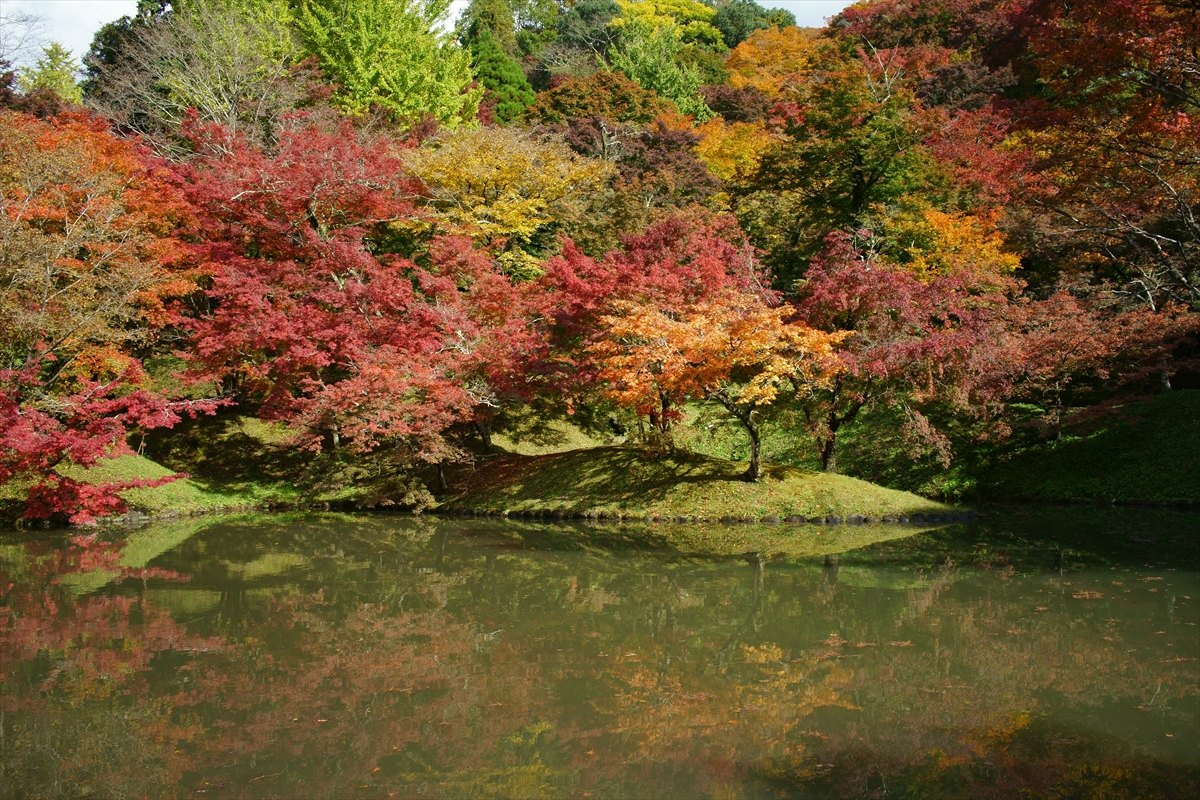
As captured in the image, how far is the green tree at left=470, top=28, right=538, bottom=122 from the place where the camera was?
108 ft

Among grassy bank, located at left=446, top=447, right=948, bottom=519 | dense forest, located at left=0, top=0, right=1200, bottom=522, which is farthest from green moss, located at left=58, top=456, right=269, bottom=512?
grassy bank, located at left=446, top=447, right=948, bottom=519

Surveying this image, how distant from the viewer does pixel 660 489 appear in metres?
15.5

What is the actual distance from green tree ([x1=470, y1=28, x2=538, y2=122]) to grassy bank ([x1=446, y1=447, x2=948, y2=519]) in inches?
806

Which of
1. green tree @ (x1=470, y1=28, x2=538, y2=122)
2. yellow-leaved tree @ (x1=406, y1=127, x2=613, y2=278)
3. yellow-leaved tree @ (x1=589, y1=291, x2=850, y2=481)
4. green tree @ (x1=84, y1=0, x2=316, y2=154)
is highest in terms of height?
green tree @ (x1=470, y1=28, x2=538, y2=122)

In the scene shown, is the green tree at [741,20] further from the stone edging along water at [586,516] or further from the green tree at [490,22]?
the stone edging along water at [586,516]

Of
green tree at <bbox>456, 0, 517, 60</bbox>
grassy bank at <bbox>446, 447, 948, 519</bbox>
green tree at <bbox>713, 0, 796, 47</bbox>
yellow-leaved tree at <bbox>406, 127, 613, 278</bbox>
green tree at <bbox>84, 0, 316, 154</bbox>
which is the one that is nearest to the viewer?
grassy bank at <bbox>446, 447, 948, 519</bbox>

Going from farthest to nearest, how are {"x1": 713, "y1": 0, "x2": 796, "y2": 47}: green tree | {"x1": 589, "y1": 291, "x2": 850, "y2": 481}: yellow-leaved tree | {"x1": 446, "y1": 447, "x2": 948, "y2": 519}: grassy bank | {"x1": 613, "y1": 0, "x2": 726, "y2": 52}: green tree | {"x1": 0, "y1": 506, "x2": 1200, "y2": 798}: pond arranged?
{"x1": 713, "y1": 0, "x2": 796, "y2": 47}: green tree
{"x1": 613, "y1": 0, "x2": 726, "y2": 52}: green tree
{"x1": 446, "y1": 447, "x2": 948, "y2": 519}: grassy bank
{"x1": 589, "y1": 291, "x2": 850, "y2": 481}: yellow-leaved tree
{"x1": 0, "y1": 506, "x2": 1200, "y2": 798}: pond

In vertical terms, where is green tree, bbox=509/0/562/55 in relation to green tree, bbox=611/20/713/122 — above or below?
above

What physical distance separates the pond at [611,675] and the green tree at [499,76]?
25858mm

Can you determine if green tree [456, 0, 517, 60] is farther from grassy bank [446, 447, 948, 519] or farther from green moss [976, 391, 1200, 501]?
green moss [976, 391, 1200, 501]

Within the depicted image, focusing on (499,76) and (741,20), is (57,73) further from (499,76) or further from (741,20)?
(741,20)

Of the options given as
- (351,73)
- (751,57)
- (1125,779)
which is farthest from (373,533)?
(751,57)

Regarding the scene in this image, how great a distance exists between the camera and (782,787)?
4797 mm

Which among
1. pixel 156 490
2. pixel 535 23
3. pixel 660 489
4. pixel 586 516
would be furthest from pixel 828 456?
pixel 535 23
